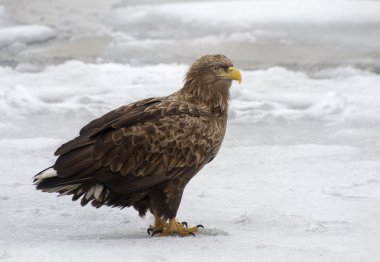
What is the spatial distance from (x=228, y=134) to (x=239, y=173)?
3.77 ft

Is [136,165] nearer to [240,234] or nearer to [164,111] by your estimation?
[164,111]

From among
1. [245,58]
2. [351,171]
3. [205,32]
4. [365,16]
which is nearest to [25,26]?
[205,32]

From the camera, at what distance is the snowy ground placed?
446 cm

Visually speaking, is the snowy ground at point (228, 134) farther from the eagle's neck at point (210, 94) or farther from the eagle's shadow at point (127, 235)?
the eagle's neck at point (210, 94)

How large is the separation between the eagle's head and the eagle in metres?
0.16

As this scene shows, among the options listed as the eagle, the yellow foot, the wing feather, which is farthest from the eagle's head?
the yellow foot

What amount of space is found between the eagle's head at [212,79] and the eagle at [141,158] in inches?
6.1

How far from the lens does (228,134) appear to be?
7434mm

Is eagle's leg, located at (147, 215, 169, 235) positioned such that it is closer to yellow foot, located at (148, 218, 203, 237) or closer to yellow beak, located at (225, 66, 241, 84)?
yellow foot, located at (148, 218, 203, 237)

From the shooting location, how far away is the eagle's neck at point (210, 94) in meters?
5.06

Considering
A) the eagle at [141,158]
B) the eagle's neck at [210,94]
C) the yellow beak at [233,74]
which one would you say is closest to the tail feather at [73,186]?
the eagle at [141,158]

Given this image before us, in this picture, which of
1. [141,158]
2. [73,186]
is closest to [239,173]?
[141,158]

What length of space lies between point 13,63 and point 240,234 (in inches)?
217

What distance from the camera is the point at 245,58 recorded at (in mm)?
9617
